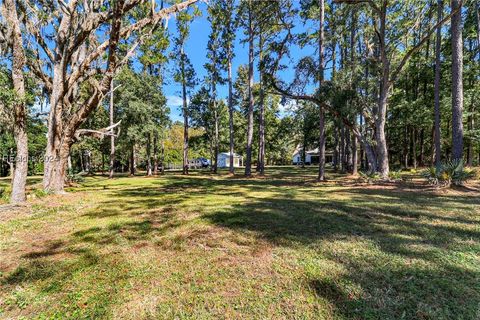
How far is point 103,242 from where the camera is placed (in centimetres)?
395

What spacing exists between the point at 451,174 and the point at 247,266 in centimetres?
895

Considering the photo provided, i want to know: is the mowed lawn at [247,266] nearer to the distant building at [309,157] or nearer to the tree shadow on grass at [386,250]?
the tree shadow on grass at [386,250]

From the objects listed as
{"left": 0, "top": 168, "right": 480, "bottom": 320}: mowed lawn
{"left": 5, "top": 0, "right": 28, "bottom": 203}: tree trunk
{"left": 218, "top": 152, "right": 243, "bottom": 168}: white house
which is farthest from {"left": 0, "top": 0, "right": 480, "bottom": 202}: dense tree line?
{"left": 218, "top": 152, "right": 243, "bottom": 168}: white house

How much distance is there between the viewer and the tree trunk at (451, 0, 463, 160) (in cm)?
891

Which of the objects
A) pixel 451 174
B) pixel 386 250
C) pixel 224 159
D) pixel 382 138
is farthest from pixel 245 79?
pixel 386 250

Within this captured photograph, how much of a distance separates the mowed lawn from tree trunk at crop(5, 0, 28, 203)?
6.89 feet

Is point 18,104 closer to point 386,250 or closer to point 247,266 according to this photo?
point 247,266

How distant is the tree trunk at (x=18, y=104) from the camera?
6.64 meters

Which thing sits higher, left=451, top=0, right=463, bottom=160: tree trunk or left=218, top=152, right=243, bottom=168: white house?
left=451, top=0, right=463, bottom=160: tree trunk

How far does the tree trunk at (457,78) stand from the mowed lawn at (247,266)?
5.07 meters

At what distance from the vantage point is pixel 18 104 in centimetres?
680

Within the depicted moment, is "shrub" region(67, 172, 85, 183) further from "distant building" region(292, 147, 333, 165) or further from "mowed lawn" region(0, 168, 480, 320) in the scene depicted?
"distant building" region(292, 147, 333, 165)

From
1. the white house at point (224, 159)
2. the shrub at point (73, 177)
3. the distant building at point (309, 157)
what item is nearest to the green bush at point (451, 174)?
the shrub at point (73, 177)

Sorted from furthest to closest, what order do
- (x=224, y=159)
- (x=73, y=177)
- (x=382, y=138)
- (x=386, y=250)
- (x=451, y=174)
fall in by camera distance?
1. (x=224, y=159)
2. (x=73, y=177)
3. (x=382, y=138)
4. (x=451, y=174)
5. (x=386, y=250)
